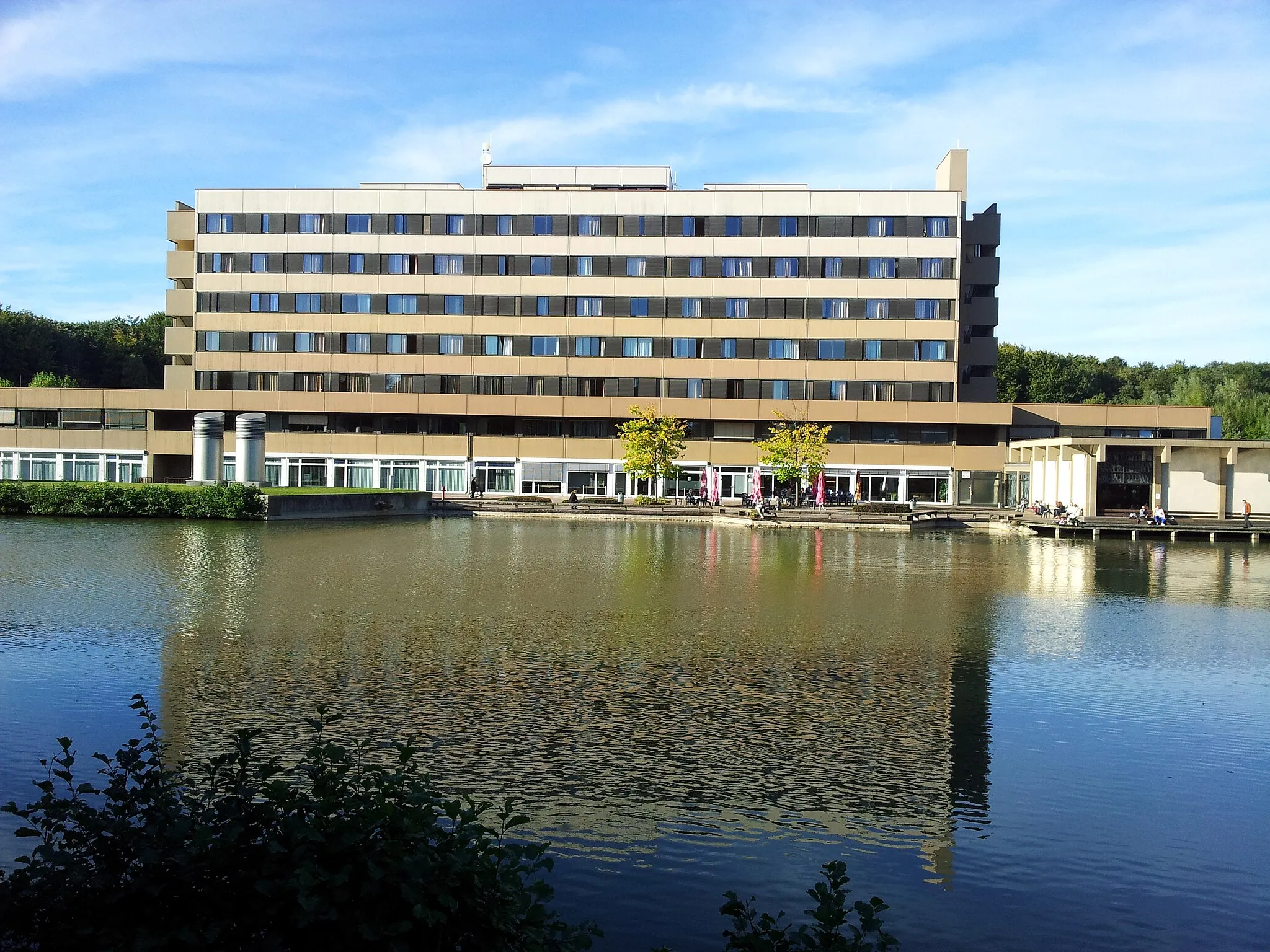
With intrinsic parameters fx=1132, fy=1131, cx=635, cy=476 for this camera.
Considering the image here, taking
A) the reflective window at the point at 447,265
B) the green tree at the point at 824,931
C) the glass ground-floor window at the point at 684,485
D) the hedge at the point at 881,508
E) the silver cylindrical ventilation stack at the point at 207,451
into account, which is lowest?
the green tree at the point at 824,931

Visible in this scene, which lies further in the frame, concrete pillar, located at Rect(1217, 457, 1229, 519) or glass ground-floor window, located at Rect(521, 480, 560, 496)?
glass ground-floor window, located at Rect(521, 480, 560, 496)

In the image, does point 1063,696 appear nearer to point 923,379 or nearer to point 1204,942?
point 1204,942

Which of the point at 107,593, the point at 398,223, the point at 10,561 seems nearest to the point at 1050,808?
the point at 107,593

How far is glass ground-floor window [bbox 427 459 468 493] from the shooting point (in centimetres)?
8119

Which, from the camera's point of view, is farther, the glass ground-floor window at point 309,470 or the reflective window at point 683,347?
the glass ground-floor window at point 309,470

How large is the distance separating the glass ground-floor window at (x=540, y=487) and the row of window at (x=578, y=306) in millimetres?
11874

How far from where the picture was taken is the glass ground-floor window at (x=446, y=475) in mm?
81188

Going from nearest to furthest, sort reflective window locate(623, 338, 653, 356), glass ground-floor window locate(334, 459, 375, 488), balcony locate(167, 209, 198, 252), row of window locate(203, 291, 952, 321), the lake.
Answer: the lake < row of window locate(203, 291, 952, 321) < reflective window locate(623, 338, 653, 356) < glass ground-floor window locate(334, 459, 375, 488) < balcony locate(167, 209, 198, 252)

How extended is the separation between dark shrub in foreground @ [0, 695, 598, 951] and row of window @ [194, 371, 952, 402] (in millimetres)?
75057

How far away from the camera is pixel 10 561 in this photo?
96.1 ft

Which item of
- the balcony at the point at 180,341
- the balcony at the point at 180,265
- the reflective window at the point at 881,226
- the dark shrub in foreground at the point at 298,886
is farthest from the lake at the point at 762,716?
the balcony at the point at 180,265

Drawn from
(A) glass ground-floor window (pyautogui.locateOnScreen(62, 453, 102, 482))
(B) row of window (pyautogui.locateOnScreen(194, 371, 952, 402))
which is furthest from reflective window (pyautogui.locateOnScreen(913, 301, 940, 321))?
(A) glass ground-floor window (pyautogui.locateOnScreen(62, 453, 102, 482))

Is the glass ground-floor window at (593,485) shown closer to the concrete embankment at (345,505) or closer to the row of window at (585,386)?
the row of window at (585,386)

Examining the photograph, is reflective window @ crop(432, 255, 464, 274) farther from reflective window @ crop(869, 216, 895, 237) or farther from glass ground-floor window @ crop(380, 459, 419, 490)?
reflective window @ crop(869, 216, 895, 237)
